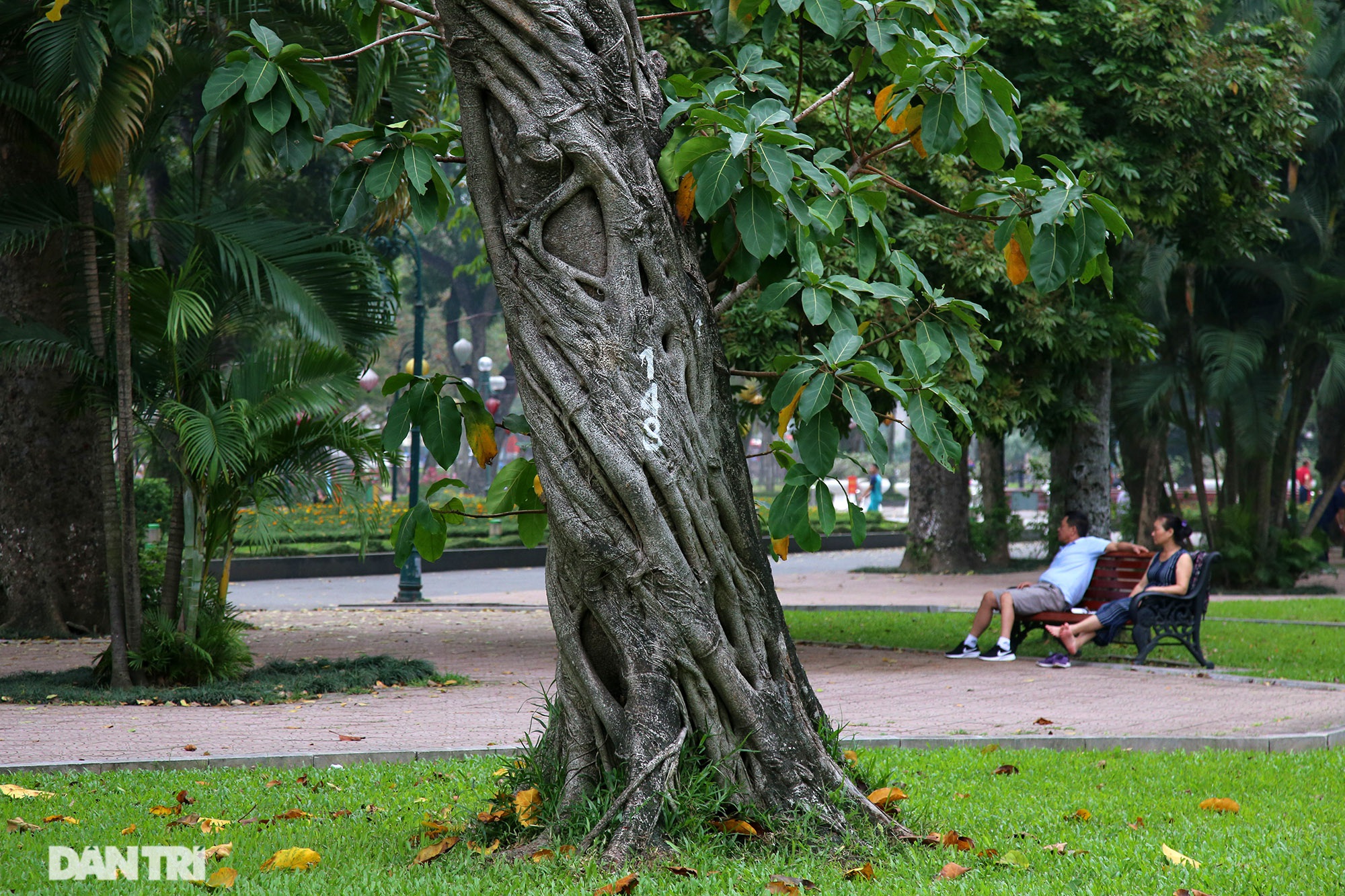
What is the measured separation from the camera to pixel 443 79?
12188 mm

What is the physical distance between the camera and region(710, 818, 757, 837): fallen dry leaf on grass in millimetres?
3867

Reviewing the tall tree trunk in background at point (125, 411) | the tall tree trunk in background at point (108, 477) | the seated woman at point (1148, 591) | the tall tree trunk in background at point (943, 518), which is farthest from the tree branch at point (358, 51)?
the tall tree trunk in background at point (943, 518)

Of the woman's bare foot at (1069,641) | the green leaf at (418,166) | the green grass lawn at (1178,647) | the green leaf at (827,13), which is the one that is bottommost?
the green grass lawn at (1178,647)

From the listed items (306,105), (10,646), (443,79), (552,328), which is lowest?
(10,646)

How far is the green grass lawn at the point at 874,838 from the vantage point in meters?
3.69

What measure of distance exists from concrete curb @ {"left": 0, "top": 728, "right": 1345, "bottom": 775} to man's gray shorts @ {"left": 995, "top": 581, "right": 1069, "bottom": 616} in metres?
3.42

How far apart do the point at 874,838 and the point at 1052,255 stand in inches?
76.0

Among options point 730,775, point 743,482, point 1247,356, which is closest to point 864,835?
point 730,775

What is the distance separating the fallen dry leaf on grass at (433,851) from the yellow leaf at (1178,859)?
7.69 feet

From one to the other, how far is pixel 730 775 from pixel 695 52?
660 centimetres

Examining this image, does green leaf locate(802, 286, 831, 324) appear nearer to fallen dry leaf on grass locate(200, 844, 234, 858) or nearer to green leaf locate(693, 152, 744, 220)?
green leaf locate(693, 152, 744, 220)

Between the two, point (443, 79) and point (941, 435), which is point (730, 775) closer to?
point (941, 435)

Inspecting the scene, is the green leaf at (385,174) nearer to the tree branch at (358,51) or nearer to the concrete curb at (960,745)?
the tree branch at (358,51)

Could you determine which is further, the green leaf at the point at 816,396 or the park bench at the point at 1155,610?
the park bench at the point at 1155,610
